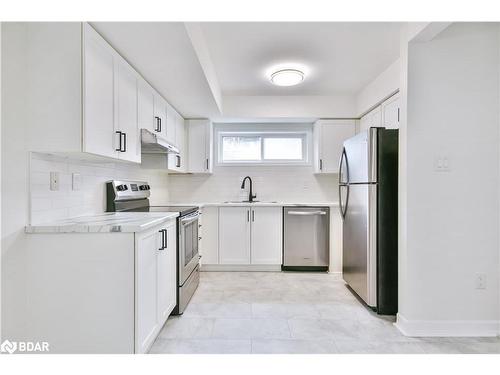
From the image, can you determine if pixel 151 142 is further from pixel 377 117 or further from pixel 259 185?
pixel 377 117

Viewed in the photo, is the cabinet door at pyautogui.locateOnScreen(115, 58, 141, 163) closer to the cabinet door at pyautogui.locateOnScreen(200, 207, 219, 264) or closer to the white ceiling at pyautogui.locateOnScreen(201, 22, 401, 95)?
the white ceiling at pyautogui.locateOnScreen(201, 22, 401, 95)

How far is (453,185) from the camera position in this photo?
2.17 m

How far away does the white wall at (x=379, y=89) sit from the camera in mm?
2844

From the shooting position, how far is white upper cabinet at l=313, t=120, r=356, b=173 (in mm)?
4027

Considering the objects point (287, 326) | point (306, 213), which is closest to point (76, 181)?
point (287, 326)

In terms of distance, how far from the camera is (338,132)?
404 centimetres

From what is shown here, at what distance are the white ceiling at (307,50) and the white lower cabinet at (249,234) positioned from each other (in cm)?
168

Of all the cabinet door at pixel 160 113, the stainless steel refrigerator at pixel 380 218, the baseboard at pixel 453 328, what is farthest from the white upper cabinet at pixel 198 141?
the baseboard at pixel 453 328

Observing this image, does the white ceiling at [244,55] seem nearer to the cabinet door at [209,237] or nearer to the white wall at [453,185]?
the white wall at [453,185]

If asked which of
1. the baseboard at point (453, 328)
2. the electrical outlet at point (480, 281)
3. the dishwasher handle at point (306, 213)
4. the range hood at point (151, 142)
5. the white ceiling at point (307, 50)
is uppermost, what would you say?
the white ceiling at point (307, 50)

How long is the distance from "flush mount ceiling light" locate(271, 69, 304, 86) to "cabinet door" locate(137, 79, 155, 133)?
52.1 inches
